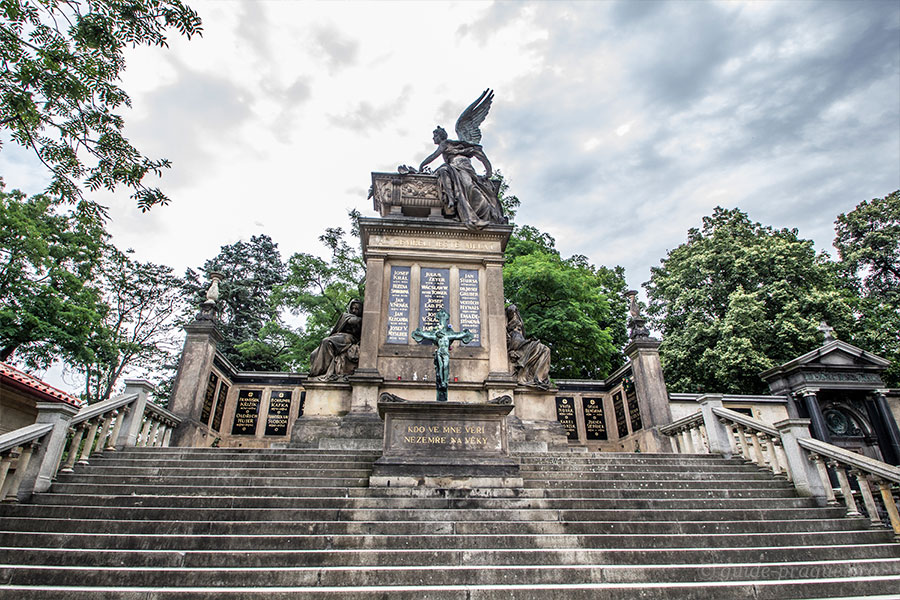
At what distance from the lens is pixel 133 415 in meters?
8.75

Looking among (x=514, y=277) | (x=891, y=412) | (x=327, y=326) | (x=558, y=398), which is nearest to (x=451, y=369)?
(x=558, y=398)

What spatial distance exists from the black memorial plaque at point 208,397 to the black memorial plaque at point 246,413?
4.57 ft

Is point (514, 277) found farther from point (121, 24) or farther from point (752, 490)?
point (121, 24)

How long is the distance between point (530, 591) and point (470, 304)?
28.0 ft

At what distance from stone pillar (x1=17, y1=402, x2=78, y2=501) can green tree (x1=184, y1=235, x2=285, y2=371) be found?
13.7m

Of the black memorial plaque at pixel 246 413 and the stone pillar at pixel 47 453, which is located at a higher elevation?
the black memorial plaque at pixel 246 413

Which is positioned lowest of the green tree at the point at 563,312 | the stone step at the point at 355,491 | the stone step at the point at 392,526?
the stone step at the point at 392,526

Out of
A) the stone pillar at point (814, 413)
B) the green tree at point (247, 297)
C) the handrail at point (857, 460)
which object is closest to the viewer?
the handrail at point (857, 460)

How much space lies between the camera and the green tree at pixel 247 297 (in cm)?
2152

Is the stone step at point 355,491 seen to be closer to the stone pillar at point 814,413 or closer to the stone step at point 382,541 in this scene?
the stone step at point 382,541

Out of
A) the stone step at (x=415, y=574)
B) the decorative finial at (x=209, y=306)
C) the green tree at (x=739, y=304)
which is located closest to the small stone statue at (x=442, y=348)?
the stone step at (x=415, y=574)

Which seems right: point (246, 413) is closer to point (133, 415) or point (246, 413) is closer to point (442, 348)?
point (133, 415)

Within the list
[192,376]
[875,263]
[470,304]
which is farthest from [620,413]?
[875,263]

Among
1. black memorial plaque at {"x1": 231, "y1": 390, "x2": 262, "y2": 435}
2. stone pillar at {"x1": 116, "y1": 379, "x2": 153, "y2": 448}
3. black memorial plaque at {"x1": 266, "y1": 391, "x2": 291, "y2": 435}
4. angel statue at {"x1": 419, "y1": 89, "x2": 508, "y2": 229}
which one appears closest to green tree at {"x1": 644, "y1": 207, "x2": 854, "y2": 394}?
angel statue at {"x1": 419, "y1": 89, "x2": 508, "y2": 229}
